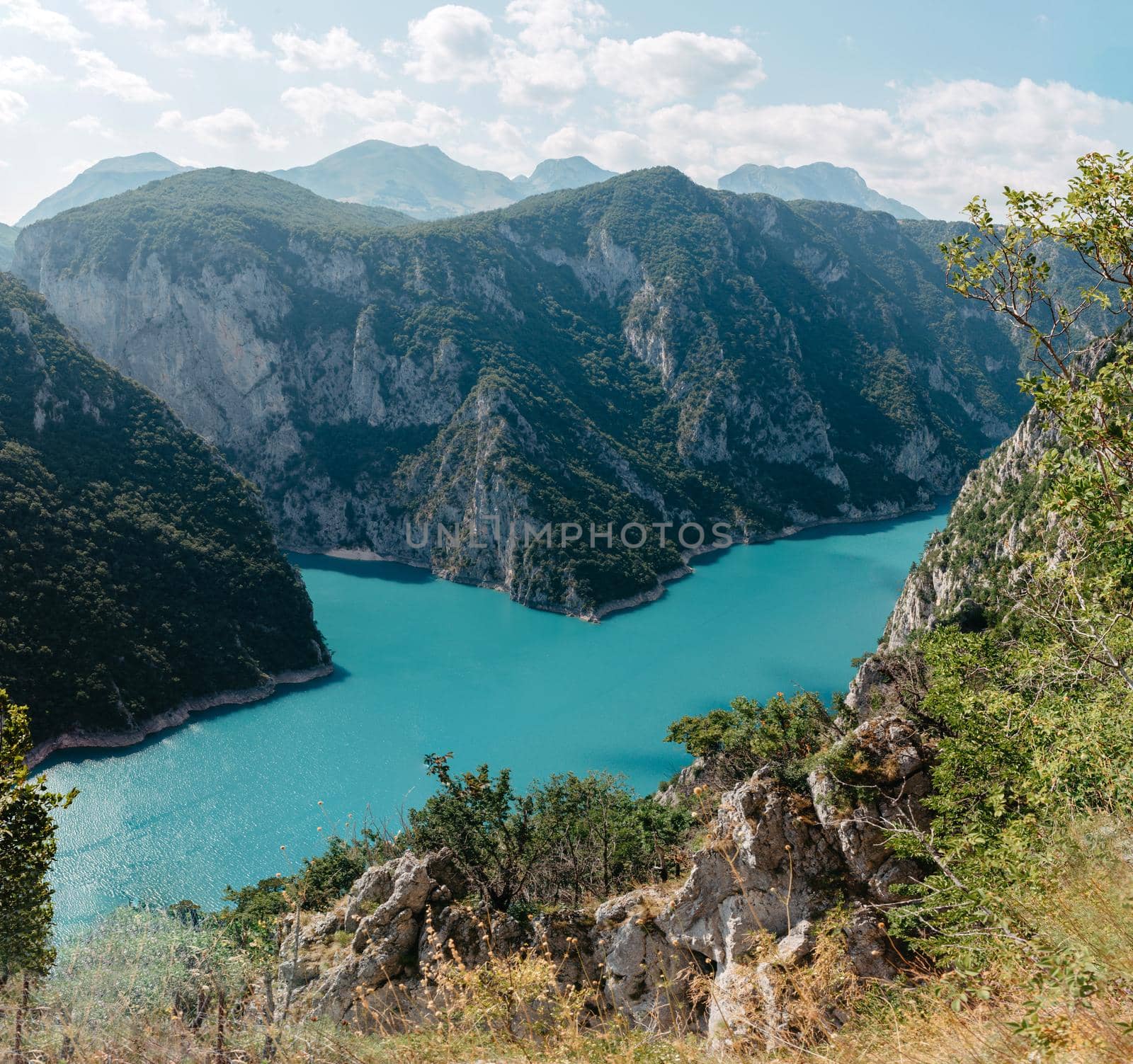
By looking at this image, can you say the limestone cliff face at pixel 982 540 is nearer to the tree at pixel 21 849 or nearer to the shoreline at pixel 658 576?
the shoreline at pixel 658 576

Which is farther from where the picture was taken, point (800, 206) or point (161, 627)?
point (800, 206)

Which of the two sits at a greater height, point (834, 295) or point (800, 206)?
point (800, 206)

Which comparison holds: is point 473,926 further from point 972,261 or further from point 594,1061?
point 972,261

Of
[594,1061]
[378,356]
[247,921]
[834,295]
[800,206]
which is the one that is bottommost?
[247,921]

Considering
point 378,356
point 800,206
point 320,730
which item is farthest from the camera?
point 800,206

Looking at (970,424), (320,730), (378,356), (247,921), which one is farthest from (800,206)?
(247,921)

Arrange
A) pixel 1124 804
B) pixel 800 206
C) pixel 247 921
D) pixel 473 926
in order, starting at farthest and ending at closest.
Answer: pixel 800 206, pixel 247 921, pixel 473 926, pixel 1124 804

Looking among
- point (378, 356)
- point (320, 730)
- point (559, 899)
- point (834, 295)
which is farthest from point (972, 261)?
point (834, 295)
